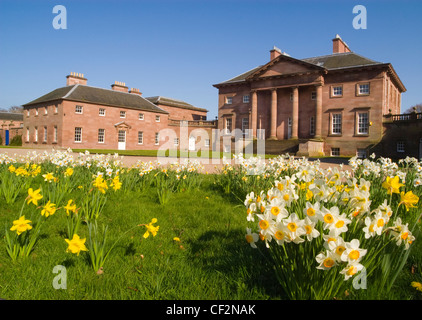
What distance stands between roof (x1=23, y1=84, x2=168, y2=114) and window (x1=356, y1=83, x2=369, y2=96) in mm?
28412

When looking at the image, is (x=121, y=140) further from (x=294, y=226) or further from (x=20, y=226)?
(x=294, y=226)

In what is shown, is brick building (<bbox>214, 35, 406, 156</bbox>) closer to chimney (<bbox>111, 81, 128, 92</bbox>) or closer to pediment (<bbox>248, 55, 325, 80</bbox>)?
pediment (<bbox>248, 55, 325, 80</bbox>)

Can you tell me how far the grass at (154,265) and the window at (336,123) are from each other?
34630mm

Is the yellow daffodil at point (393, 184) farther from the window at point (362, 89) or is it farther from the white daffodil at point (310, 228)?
the window at point (362, 89)

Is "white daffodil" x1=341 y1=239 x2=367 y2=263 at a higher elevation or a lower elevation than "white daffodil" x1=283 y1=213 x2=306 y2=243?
lower

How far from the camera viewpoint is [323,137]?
3662 cm

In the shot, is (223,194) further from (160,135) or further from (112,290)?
(160,135)

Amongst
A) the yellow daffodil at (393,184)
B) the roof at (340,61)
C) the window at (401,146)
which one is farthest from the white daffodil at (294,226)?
the roof at (340,61)

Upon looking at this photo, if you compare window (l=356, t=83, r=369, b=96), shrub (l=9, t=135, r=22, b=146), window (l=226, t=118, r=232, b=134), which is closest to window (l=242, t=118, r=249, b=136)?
window (l=226, t=118, r=232, b=134)

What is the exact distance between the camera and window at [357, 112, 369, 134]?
1337 inches

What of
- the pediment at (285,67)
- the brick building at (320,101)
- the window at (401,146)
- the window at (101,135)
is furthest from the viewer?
the window at (101,135)

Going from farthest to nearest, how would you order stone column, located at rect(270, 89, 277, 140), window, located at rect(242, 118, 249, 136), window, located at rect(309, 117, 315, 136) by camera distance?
window, located at rect(242, 118, 249, 136)
stone column, located at rect(270, 89, 277, 140)
window, located at rect(309, 117, 315, 136)

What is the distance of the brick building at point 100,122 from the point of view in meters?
39.7
